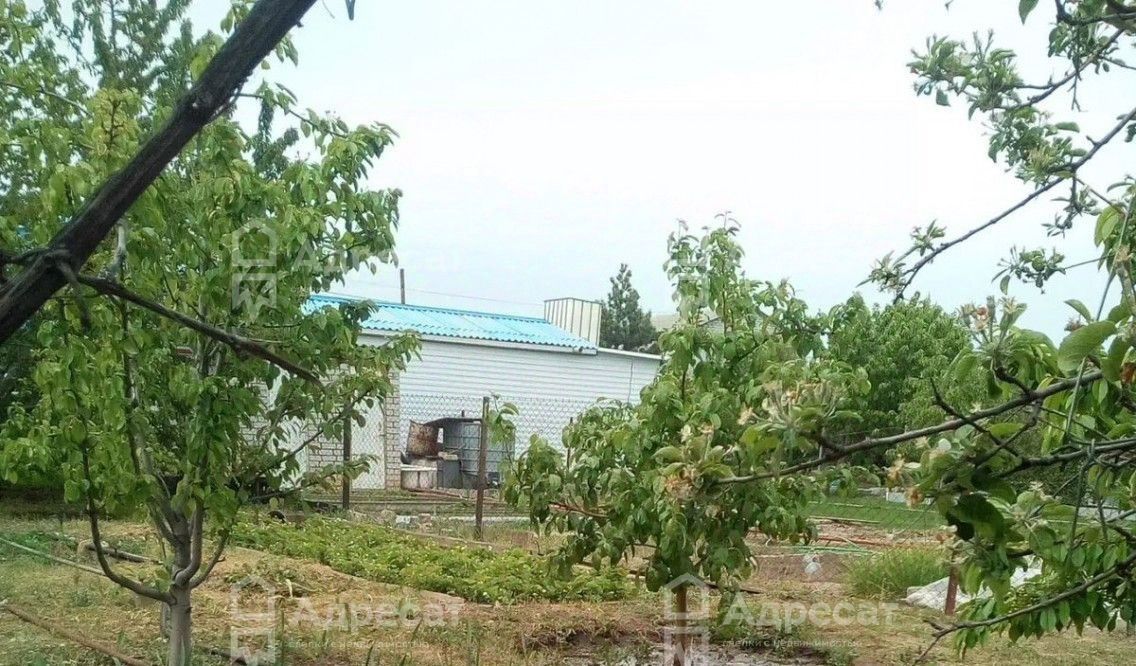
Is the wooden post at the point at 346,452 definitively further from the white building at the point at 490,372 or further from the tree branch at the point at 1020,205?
the white building at the point at 490,372

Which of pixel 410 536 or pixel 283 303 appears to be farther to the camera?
pixel 410 536

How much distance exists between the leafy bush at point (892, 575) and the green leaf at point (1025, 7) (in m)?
7.90

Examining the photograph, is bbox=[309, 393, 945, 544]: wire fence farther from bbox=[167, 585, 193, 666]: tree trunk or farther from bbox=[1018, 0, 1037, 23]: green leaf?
bbox=[1018, 0, 1037, 23]: green leaf

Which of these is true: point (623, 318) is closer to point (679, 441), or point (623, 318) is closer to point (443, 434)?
point (443, 434)

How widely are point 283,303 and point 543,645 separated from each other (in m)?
3.01

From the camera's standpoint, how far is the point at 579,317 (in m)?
28.6

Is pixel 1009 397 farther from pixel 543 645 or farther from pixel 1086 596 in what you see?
pixel 543 645

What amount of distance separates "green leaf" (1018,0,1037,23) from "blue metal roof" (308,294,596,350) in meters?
18.1

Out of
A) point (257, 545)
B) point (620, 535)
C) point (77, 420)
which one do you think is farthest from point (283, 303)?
point (257, 545)

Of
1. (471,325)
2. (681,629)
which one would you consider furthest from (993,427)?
(471,325)

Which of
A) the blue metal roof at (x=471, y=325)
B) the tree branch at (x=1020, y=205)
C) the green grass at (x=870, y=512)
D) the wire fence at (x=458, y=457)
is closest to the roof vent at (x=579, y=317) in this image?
the blue metal roof at (x=471, y=325)

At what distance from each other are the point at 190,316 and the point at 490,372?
56.8 feet

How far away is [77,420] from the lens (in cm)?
424

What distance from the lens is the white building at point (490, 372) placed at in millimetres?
18828
